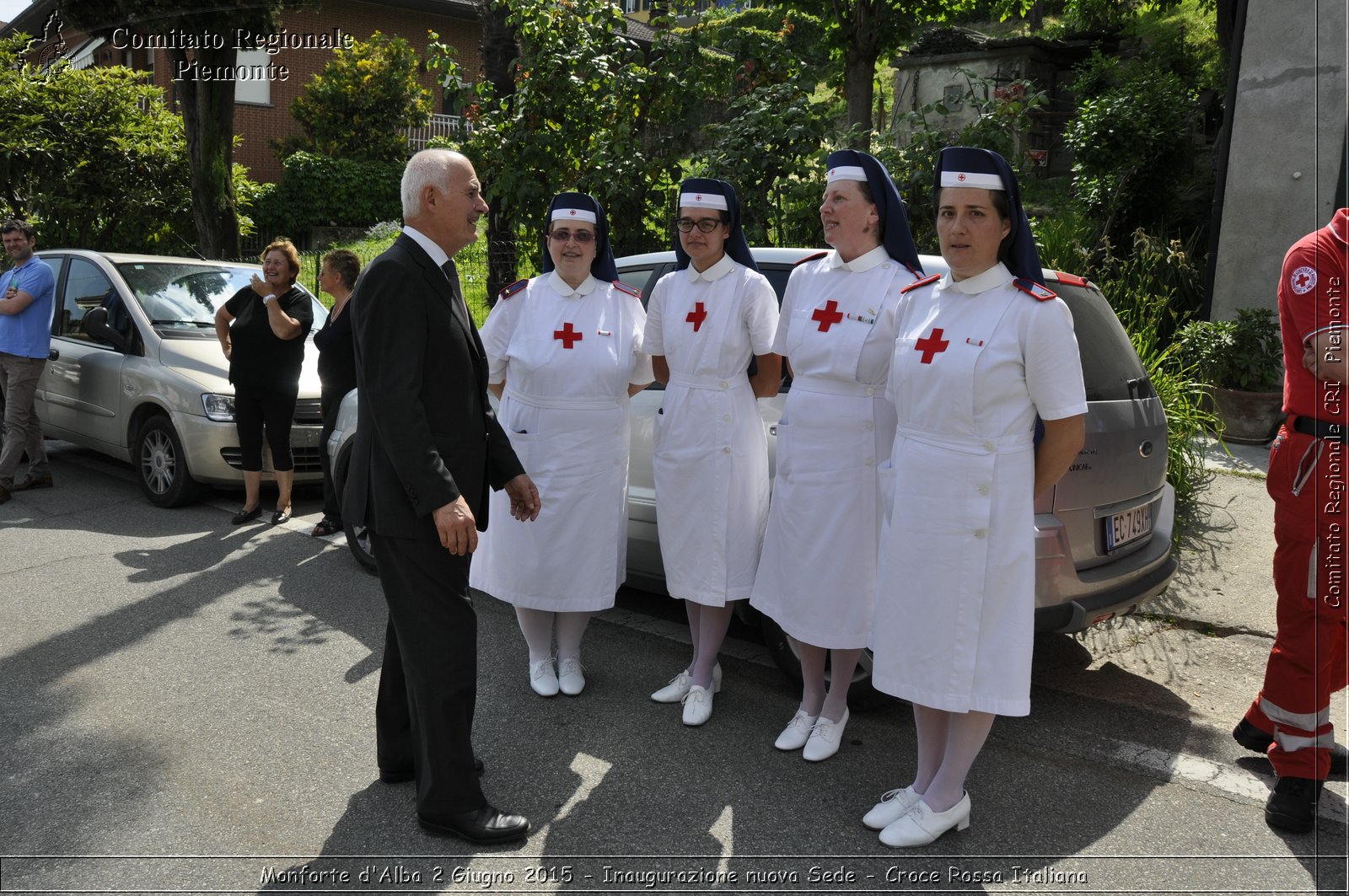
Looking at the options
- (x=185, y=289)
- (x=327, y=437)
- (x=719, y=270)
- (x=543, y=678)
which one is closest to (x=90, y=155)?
(x=185, y=289)

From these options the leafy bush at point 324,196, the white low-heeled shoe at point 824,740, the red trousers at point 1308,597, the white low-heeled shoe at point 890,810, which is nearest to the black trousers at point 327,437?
the white low-heeled shoe at point 824,740

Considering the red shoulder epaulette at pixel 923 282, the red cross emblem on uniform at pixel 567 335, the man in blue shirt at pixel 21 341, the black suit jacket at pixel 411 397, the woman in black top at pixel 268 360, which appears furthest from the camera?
the man in blue shirt at pixel 21 341

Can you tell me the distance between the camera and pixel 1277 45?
957 cm

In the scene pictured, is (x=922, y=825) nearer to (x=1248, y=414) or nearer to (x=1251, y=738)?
(x=1251, y=738)

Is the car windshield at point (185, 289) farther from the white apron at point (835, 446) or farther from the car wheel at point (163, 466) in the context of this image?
the white apron at point (835, 446)

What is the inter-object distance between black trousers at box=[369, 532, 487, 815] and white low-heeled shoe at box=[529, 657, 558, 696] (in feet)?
3.82

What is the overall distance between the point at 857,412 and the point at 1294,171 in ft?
25.5

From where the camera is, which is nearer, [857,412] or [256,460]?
[857,412]

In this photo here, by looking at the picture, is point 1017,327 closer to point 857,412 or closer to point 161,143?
point 857,412

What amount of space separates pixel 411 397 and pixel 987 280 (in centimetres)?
176

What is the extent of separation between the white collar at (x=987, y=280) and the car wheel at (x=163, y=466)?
6.39 metres

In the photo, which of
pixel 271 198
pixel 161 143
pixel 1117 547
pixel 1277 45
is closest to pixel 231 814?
pixel 1117 547

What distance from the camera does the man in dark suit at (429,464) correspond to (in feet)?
10.6

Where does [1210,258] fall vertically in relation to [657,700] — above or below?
above
